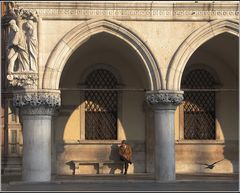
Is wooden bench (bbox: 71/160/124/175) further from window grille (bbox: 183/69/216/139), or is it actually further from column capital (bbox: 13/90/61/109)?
column capital (bbox: 13/90/61/109)

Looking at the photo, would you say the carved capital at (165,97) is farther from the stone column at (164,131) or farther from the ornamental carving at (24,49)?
the ornamental carving at (24,49)

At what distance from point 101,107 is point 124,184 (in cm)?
485

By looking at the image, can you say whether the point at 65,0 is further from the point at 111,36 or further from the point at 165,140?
the point at 165,140

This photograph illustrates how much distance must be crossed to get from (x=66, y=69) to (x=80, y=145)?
7.59 ft

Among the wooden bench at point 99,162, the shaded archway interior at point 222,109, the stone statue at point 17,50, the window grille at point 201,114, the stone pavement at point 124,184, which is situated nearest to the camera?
the stone pavement at point 124,184

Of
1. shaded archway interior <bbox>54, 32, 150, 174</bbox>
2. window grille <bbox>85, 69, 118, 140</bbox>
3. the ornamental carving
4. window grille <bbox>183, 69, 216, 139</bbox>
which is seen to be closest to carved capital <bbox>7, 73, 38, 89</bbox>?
the ornamental carving

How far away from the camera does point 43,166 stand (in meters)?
18.9

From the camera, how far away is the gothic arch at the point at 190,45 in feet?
62.9

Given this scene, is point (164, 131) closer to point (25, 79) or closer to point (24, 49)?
point (25, 79)

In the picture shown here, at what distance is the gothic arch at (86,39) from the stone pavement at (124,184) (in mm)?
2464

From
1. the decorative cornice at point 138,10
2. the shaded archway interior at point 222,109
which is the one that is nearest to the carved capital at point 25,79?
the decorative cornice at point 138,10

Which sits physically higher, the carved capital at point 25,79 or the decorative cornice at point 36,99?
the carved capital at point 25,79

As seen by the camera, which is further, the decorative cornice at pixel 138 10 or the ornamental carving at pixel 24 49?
the decorative cornice at pixel 138 10

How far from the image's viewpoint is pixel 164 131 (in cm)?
1930
